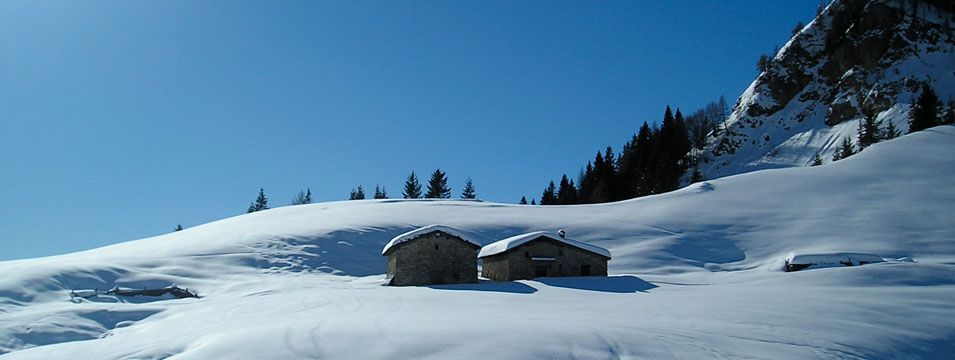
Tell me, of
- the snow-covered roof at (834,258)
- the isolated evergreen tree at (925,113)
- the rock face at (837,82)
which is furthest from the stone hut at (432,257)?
the isolated evergreen tree at (925,113)

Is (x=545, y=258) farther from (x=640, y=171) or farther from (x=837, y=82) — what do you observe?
(x=837, y=82)

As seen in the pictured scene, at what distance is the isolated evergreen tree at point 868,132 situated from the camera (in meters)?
84.2

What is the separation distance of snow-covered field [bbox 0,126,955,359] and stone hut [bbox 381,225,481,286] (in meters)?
2.03

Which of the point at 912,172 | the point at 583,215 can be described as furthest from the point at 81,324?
the point at 912,172

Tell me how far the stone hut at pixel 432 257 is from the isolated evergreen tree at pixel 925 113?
7584 centimetres

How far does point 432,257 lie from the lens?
32.7 meters

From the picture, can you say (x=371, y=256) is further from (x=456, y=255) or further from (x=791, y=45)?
(x=791, y=45)

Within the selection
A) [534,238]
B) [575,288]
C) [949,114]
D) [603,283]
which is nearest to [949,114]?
[949,114]

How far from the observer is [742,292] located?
2416 cm

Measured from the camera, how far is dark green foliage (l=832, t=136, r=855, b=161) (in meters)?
82.0

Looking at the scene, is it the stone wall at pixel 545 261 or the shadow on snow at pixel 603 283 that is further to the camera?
the stone wall at pixel 545 261

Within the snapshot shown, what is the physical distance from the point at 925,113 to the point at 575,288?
7747 centimetres

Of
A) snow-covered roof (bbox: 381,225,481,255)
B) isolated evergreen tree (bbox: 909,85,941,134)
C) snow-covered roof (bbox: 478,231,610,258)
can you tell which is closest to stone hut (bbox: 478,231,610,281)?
snow-covered roof (bbox: 478,231,610,258)

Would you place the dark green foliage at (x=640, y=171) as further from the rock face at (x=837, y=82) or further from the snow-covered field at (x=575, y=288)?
the snow-covered field at (x=575, y=288)
